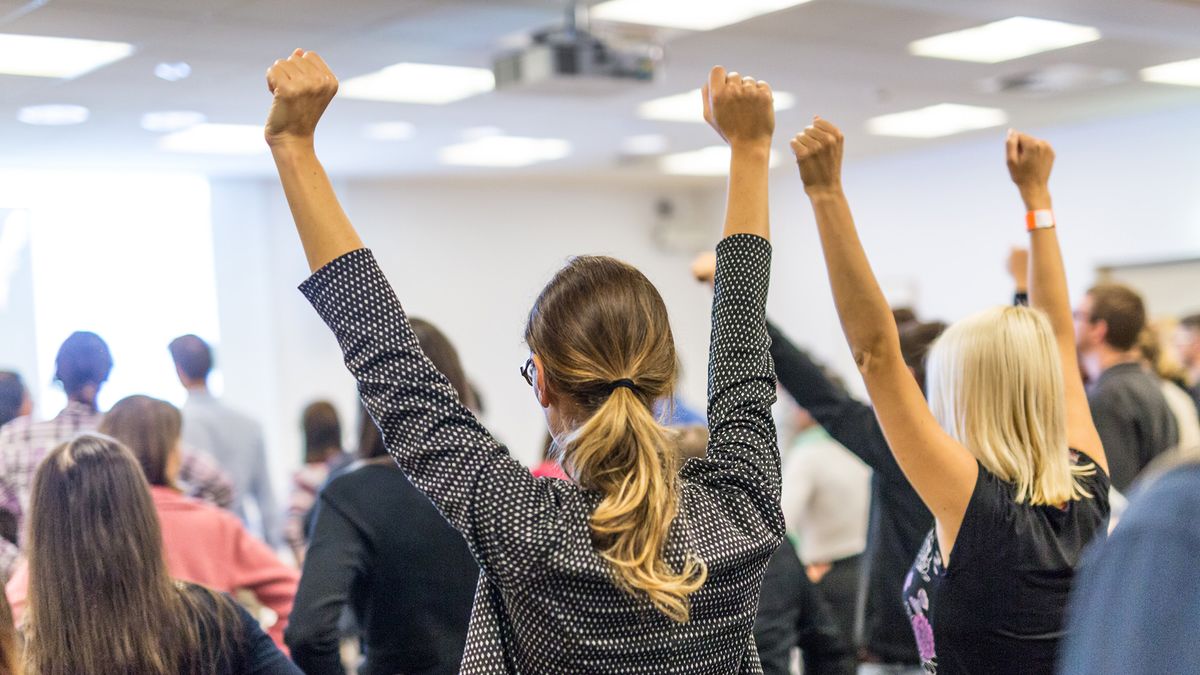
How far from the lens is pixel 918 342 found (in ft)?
9.23

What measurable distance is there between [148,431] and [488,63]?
340cm

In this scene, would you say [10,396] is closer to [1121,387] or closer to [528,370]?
[528,370]

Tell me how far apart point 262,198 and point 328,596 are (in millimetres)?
7344

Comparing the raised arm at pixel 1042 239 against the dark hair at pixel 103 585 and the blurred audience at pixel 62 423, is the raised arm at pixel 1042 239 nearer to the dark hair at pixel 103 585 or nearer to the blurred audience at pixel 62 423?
the dark hair at pixel 103 585

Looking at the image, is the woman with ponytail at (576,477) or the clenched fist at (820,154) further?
the clenched fist at (820,154)

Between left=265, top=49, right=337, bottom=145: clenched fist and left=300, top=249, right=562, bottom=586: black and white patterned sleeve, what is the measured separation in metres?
0.15

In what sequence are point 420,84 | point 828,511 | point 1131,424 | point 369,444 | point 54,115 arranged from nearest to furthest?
1. point 369,444
2. point 1131,424
3. point 828,511
4. point 420,84
5. point 54,115

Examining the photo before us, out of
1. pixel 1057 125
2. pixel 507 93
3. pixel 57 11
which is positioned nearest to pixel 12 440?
pixel 57 11

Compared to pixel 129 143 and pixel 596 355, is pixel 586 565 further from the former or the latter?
pixel 129 143

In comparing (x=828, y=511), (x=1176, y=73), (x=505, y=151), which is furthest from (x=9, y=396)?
(x=1176, y=73)

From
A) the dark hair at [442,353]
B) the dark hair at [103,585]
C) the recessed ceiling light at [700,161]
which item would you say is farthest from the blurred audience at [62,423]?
the recessed ceiling light at [700,161]

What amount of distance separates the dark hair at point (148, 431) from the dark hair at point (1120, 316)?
2.87 m

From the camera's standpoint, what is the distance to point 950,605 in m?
1.86

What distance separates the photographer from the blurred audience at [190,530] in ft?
8.63
